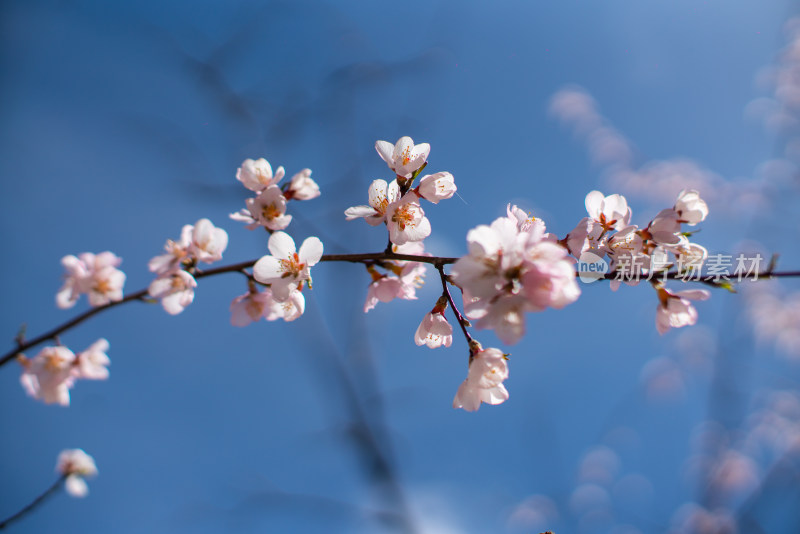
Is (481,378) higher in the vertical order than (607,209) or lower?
lower

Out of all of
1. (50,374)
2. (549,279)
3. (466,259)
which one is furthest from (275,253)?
(50,374)

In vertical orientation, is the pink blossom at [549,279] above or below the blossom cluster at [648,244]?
below

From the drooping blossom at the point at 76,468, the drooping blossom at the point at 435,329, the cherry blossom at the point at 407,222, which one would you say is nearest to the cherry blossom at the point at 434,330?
the drooping blossom at the point at 435,329

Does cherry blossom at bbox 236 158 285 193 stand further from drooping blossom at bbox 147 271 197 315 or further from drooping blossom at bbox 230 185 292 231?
drooping blossom at bbox 147 271 197 315

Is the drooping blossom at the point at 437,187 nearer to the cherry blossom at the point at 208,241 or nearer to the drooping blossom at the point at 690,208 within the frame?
the drooping blossom at the point at 690,208

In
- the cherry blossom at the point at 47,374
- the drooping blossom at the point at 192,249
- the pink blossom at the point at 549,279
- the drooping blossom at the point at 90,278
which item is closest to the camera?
the pink blossom at the point at 549,279

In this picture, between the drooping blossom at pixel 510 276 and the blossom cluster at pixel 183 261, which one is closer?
the drooping blossom at pixel 510 276

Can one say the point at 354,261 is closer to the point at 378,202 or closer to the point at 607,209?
the point at 378,202

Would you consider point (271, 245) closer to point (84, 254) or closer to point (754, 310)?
point (84, 254)
